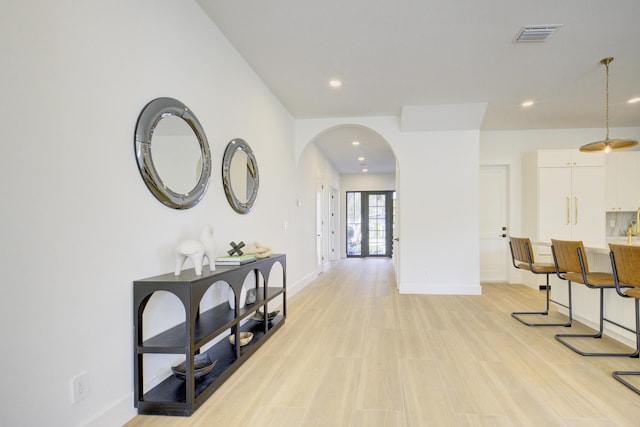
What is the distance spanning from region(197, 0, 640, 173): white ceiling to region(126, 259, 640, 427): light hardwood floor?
8.99ft

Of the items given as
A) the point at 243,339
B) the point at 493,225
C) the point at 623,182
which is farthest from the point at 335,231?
the point at 243,339

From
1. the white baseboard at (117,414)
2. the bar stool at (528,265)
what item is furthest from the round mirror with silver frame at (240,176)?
the bar stool at (528,265)

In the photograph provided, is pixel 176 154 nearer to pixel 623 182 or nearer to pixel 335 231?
pixel 623 182

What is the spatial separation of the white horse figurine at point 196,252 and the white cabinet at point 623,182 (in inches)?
256

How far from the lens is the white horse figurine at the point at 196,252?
2.05 meters

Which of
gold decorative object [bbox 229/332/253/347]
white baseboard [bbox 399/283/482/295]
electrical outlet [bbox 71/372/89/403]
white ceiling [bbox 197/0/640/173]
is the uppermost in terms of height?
white ceiling [bbox 197/0/640/173]

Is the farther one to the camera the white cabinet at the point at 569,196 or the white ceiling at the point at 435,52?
the white cabinet at the point at 569,196

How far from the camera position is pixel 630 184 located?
5.62m

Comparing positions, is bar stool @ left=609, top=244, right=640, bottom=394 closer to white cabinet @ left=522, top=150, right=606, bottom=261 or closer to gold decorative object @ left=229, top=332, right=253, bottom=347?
gold decorative object @ left=229, top=332, right=253, bottom=347

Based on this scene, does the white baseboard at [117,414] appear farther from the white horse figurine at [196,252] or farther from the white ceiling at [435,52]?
the white ceiling at [435,52]

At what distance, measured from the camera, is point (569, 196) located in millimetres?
5492

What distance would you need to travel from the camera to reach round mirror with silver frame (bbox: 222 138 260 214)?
9.86 feet

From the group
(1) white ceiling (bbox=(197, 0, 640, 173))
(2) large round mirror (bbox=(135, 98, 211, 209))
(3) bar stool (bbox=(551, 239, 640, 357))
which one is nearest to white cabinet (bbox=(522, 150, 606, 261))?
(1) white ceiling (bbox=(197, 0, 640, 173))

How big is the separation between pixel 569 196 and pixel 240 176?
532cm
